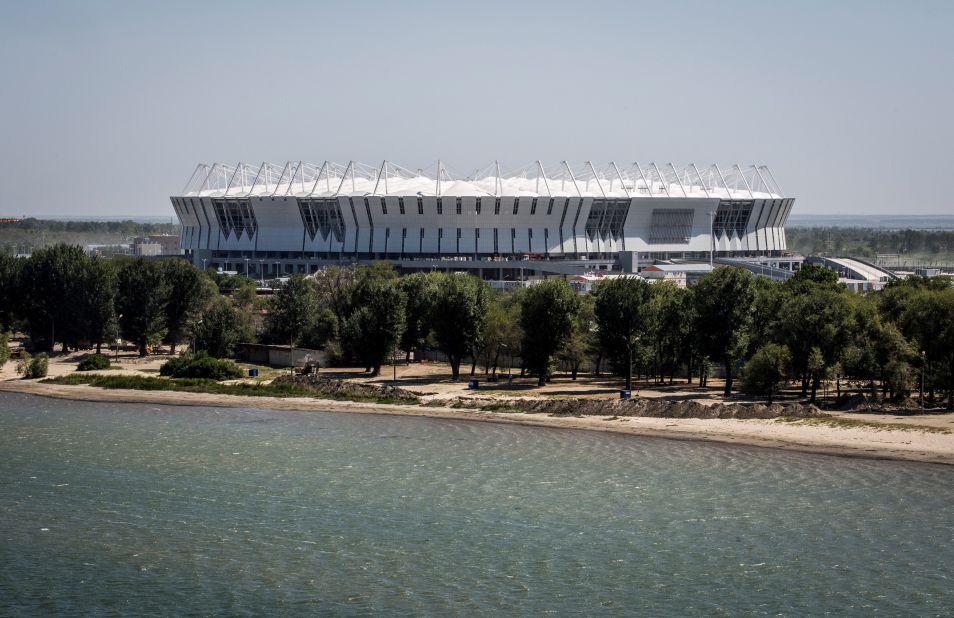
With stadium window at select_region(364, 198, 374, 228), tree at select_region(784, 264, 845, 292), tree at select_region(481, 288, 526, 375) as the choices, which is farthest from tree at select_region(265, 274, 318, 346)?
stadium window at select_region(364, 198, 374, 228)

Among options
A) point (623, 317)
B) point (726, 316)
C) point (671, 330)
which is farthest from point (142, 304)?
point (726, 316)

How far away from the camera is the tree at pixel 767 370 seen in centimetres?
4462

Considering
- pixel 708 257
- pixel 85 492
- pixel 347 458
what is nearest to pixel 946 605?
pixel 347 458

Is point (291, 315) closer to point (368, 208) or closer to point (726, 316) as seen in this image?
point (726, 316)

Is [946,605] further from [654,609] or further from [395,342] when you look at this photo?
[395,342]

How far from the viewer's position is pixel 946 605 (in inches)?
907

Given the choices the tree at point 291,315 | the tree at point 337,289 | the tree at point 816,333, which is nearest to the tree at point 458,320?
the tree at point 337,289

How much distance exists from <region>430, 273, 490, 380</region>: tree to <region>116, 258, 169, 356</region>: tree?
19.6 metres

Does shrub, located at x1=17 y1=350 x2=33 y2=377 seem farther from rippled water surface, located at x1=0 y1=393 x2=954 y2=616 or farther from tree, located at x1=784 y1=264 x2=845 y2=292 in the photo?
tree, located at x1=784 y1=264 x2=845 y2=292

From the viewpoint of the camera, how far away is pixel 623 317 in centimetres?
4956

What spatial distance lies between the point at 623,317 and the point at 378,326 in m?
12.1

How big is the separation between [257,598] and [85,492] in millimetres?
10653

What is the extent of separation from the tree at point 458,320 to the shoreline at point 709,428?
706 cm

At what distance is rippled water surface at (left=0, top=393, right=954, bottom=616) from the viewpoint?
23.7m
